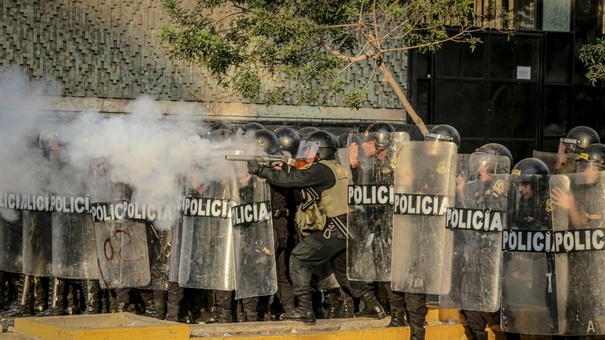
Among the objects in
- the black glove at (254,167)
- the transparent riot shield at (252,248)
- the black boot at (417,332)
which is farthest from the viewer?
the transparent riot shield at (252,248)

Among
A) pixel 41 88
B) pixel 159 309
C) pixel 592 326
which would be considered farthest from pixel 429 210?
pixel 41 88

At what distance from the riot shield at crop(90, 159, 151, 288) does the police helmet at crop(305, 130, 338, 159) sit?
1.88 meters

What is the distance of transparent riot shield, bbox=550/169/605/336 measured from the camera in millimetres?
11172

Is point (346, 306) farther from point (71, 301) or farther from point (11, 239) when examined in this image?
point (11, 239)

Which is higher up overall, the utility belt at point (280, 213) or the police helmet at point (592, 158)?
the police helmet at point (592, 158)

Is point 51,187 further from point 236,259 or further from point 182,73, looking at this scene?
point 182,73

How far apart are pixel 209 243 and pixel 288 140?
1796 mm

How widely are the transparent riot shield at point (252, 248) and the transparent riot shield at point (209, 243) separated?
92 mm

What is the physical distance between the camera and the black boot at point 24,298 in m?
12.9

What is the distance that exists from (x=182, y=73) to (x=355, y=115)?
300 cm

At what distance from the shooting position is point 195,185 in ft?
39.6

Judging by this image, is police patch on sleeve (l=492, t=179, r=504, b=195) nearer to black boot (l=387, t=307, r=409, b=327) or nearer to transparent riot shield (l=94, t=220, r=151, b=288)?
black boot (l=387, t=307, r=409, b=327)

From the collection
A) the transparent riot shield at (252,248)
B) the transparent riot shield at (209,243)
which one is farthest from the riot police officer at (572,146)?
the transparent riot shield at (209,243)

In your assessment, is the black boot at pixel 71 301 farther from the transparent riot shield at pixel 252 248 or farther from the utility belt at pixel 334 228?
the utility belt at pixel 334 228
